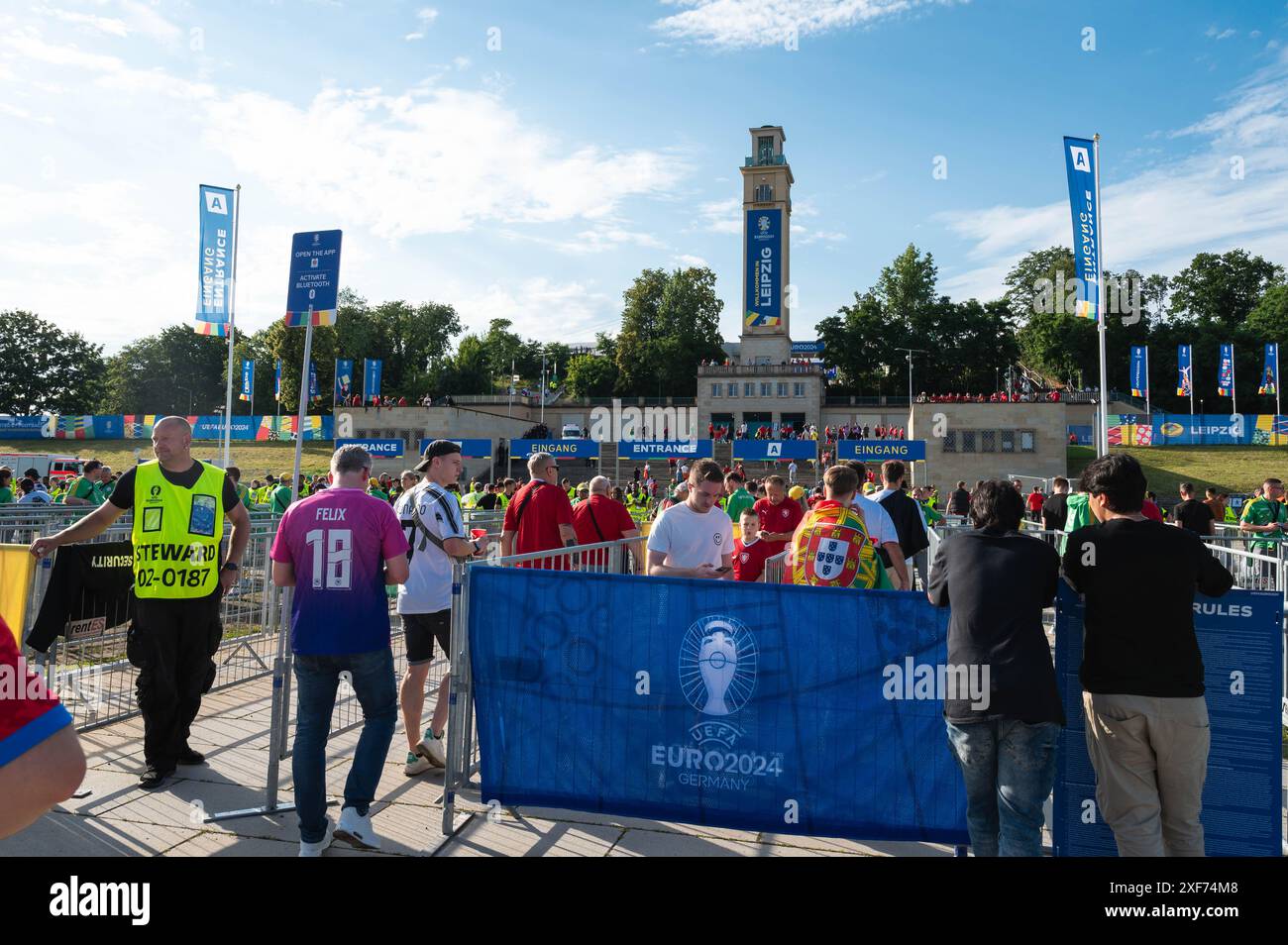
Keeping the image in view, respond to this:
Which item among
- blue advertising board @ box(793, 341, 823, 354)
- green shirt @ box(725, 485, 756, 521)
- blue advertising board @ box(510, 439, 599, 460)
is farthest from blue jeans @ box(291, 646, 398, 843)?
blue advertising board @ box(793, 341, 823, 354)

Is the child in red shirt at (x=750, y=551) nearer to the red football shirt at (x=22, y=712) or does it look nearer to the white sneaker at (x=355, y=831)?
the white sneaker at (x=355, y=831)

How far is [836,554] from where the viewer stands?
16.7 feet

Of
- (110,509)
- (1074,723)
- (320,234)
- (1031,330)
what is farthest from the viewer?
(1031,330)

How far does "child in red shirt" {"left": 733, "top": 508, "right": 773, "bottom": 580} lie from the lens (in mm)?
8070

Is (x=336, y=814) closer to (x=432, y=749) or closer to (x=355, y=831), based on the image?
(x=355, y=831)

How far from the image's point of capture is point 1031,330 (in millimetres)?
78125

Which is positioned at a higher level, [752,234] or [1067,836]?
[752,234]

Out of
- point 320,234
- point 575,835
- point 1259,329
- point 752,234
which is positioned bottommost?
point 575,835

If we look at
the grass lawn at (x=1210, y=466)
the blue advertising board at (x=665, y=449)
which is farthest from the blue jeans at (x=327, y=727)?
the grass lawn at (x=1210, y=466)

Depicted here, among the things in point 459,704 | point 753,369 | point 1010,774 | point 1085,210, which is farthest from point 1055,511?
point 753,369

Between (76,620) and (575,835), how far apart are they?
380 centimetres

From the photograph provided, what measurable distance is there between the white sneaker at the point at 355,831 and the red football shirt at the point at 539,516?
8.73 feet
